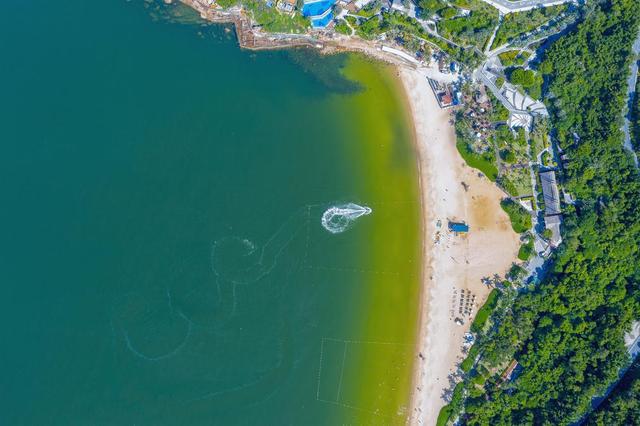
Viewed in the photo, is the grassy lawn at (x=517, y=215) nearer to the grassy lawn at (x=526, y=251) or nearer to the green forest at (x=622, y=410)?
the grassy lawn at (x=526, y=251)

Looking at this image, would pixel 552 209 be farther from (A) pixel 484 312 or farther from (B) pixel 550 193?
(A) pixel 484 312

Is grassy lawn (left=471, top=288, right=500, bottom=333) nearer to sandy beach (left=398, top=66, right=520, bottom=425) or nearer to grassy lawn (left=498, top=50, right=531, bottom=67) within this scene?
sandy beach (left=398, top=66, right=520, bottom=425)

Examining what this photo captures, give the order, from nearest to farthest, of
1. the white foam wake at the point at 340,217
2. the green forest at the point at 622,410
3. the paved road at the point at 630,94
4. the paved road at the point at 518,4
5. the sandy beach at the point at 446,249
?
the green forest at the point at 622,410 → the paved road at the point at 630,94 → the sandy beach at the point at 446,249 → the white foam wake at the point at 340,217 → the paved road at the point at 518,4

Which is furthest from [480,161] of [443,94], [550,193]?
[443,94]

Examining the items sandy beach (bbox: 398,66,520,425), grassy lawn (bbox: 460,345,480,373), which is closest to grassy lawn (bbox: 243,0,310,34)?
sandy beach (bbox: 398,66,520,425)

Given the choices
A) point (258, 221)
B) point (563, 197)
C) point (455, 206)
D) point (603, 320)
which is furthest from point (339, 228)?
point (603, 320)

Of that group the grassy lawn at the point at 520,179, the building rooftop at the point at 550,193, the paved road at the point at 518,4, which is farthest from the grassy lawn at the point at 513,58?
the building rooftop at the point at 550,193
